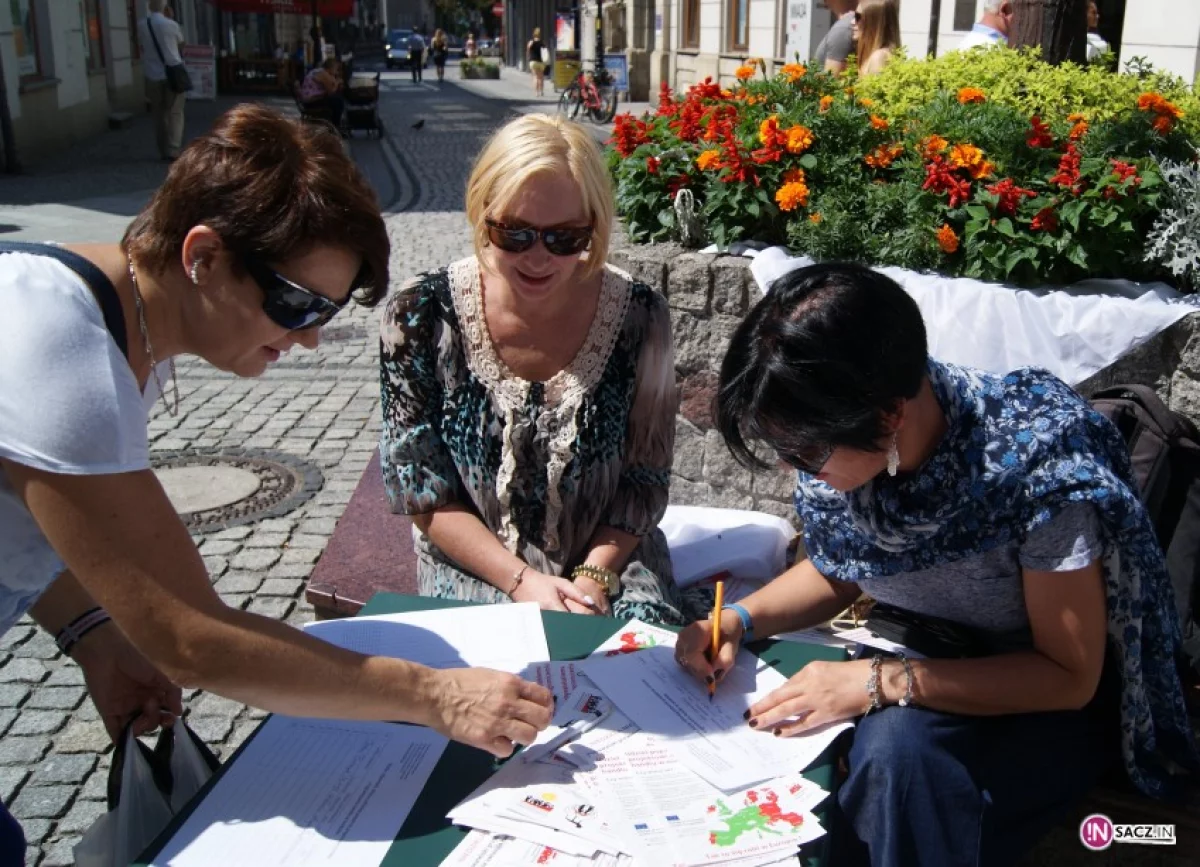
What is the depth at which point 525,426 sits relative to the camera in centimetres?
266

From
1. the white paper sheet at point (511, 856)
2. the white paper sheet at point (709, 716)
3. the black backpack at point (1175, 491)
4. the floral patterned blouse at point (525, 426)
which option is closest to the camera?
the white paper sheet at point (511, 856)

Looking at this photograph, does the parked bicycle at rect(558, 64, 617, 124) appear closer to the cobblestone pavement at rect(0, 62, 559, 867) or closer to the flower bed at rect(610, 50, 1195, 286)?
the cobblestone pavement at rect(0, 62, 559, 867)

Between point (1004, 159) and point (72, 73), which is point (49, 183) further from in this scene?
point (1004, 159)

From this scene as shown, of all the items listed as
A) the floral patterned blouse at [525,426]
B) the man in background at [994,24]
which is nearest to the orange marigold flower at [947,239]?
the floral patterned blouse at [525,426]

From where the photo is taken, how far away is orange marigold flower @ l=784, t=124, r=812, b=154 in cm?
428

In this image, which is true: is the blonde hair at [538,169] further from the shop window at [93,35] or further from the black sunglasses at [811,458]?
the shop window at [93,35]

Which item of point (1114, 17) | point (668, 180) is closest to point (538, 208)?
point (668, 180)

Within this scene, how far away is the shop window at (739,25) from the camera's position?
Answer: 20500mm

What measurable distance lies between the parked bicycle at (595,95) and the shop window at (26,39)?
10.3 meters

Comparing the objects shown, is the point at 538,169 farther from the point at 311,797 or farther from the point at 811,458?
the point at 311,797

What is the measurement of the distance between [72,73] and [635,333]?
58.5 ft

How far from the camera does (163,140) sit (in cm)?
1570

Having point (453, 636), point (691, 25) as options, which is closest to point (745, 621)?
point (453, 636)

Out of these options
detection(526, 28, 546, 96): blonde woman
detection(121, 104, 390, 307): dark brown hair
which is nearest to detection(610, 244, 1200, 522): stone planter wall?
detection(121, 104, 390, 307): dark brown hair
